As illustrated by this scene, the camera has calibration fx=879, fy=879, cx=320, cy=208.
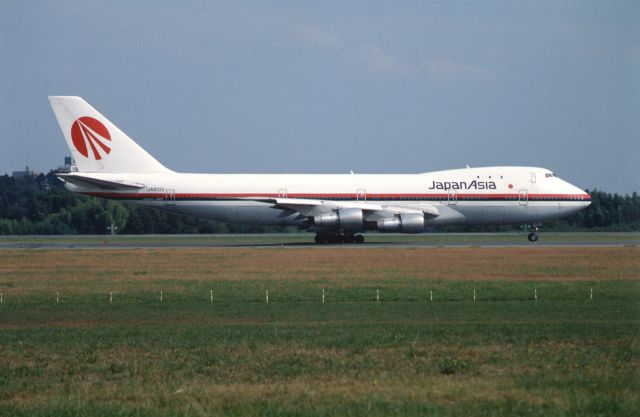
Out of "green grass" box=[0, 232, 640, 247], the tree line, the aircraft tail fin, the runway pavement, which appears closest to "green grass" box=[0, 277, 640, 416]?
the runway pavement

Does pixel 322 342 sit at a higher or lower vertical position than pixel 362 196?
lower

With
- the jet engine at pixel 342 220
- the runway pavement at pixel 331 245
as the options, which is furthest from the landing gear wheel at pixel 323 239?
the jet engine at pixel 342 220

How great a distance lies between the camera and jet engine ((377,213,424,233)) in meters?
56.1

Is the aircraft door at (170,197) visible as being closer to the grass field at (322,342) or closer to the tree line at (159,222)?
the grass field at (322,342)

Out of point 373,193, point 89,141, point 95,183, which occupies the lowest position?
point 373,193

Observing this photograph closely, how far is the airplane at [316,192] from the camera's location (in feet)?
186

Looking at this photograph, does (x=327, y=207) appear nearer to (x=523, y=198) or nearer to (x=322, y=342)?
(x=523, y=198)

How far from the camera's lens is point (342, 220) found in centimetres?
5572

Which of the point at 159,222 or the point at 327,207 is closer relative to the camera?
the point at 327,207

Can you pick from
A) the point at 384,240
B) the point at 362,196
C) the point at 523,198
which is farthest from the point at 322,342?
the point at 384,240

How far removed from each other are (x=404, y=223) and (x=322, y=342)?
3859 centimetres

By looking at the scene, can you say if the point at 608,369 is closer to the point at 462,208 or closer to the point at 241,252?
the point at 241,252

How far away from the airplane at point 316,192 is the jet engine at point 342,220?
0.21ft

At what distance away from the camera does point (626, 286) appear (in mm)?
31375
